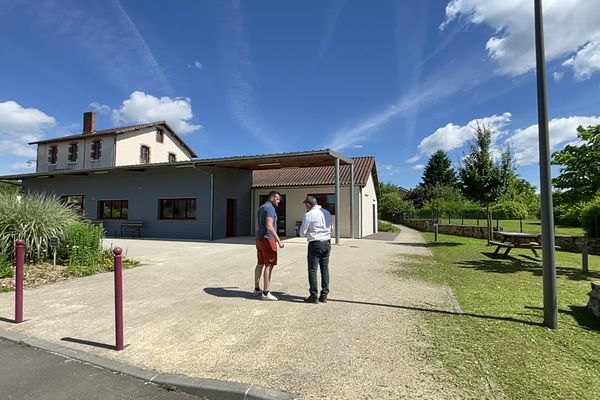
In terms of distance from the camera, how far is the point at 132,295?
595 centimetres

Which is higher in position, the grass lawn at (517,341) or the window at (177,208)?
the window at (177,208)

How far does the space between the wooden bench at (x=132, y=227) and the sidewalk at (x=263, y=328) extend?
489 inches

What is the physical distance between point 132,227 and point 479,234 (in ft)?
64.5

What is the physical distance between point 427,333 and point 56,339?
432 centimetres

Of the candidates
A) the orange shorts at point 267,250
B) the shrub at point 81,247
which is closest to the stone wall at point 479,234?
the orange shorts at point 267,250

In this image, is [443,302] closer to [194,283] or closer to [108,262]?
[194,283]

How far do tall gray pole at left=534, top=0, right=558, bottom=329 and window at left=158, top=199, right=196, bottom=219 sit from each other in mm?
16498

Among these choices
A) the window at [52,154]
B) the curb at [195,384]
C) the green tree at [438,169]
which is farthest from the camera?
the green tree at [438,169]

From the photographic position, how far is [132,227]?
19.4m

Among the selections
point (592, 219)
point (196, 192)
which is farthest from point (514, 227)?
point (196, 192)

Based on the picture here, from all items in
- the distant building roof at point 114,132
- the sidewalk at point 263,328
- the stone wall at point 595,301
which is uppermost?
the distant building roof at point 114,132

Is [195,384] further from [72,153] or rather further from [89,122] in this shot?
[89,122]

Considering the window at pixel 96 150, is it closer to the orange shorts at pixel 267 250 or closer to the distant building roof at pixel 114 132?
the distant building roof at pixel 114 132

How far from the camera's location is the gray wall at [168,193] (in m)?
18.0
